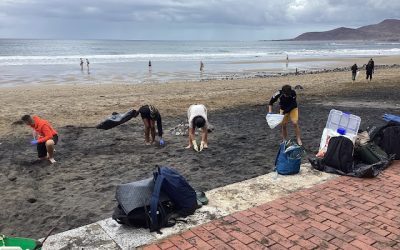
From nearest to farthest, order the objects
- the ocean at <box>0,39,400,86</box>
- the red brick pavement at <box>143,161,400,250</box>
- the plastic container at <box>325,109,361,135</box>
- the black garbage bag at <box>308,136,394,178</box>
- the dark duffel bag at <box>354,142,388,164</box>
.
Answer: the red brick pavement at <box>143,161,400,250</box> → the black garbage bag at <box>308,136,394,178</box> → the dark duffel bag at <box>354,142,388,164</box> → the plastic container at <box>325,109,361,135</box> → the ocean at <box>0,39,400,86</box>

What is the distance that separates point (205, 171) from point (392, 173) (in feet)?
9.64

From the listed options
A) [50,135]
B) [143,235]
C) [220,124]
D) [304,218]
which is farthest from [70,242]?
[220,124]

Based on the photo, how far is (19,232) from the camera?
4.66m

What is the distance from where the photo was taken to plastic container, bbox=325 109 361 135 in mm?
6637

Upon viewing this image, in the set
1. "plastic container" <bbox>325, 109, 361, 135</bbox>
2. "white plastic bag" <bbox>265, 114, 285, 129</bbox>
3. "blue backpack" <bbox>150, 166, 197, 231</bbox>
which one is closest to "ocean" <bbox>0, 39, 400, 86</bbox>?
"white plastic bag" <bbox>265, 114, 285, 129</bbox>

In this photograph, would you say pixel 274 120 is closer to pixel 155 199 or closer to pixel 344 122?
pixel 344 122

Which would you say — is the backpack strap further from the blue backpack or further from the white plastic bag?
the white plastic bag

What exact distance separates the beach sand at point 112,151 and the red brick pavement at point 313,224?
1307 mm

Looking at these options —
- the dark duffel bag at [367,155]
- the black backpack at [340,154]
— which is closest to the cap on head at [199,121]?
the black backpack at [340,154]

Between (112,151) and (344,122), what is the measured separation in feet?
14.9

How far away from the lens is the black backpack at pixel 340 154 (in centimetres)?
611

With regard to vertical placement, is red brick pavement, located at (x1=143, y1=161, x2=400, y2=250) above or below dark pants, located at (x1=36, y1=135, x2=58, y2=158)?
below

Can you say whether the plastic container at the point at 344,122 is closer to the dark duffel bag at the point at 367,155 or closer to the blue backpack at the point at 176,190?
the dark duffel bag at the point at 367,155

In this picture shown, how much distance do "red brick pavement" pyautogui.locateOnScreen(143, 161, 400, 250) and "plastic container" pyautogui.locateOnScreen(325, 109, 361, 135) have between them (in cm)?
134
